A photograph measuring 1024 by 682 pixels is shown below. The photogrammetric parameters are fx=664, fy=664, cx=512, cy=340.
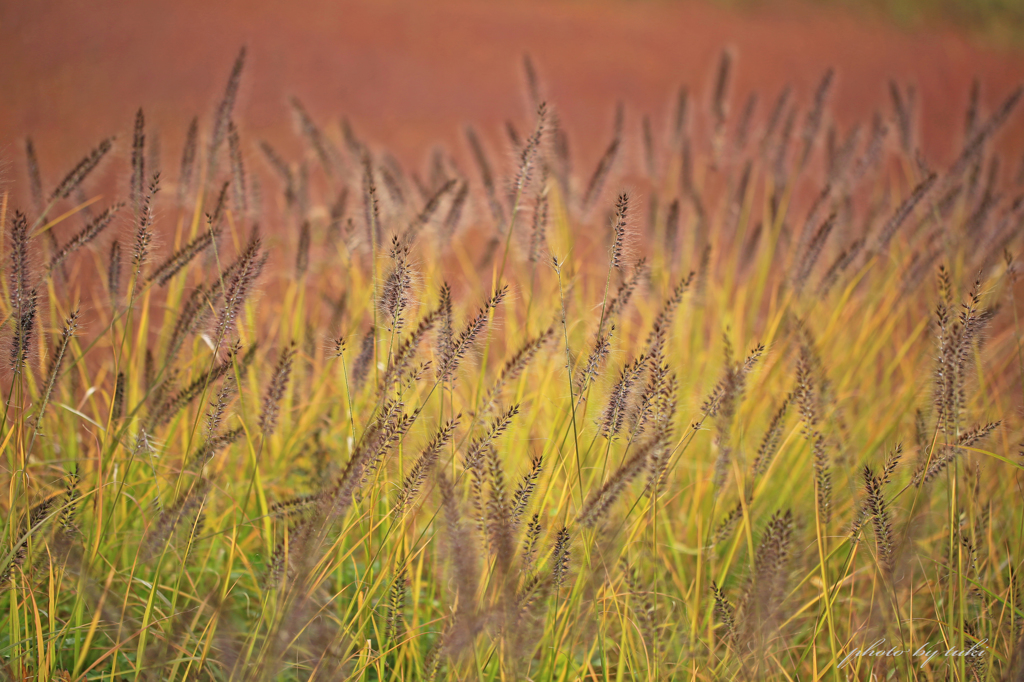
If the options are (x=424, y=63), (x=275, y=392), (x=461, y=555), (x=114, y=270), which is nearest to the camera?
(x=461, y=555)

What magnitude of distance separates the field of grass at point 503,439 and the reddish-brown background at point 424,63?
497 millimetres

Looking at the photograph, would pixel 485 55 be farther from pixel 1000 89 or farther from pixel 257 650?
pixel 257 650

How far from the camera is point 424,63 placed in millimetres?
3854

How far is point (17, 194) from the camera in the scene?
202cm

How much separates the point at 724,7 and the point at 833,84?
168 inches

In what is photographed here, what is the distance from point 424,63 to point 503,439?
3.15 meters

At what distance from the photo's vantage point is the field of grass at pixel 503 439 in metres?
0.84

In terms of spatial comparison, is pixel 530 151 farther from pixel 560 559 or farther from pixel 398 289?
pixel 560 559

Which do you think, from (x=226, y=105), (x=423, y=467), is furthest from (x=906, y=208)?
(x=226, y=105)

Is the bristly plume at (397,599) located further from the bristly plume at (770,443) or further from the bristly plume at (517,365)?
the bristly plume at (770,443)

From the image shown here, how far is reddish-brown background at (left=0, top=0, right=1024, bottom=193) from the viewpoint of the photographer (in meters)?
2.46

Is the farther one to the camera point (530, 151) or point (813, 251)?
point (813, 251)

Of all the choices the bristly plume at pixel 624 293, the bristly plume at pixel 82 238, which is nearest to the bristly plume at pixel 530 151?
the bristly plume at pixel 624 293

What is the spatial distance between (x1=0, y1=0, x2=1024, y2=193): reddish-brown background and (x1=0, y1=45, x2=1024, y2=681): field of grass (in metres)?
0.50
